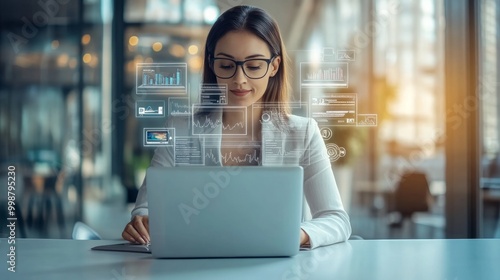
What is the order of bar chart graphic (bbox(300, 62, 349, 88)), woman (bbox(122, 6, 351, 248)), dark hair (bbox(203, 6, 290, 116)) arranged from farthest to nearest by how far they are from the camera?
bar chart graphic (bbox(300, 62, 349, 88)) → dark hair (bbox(203, 6, 290, 116)) → woman (bbox(122, 6, 351, 248))

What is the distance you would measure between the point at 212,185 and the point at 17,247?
2.23 ft

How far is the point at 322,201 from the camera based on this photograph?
1882mm

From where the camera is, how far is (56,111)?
4.25 meters

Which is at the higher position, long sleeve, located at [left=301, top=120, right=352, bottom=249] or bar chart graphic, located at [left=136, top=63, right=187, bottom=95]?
bar chart graphic, located at [left=136, top=63, right=187, bottom=95]

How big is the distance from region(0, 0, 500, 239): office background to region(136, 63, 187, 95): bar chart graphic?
63mm

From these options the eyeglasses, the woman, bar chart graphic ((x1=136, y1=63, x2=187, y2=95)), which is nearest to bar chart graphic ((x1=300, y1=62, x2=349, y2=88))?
bar chart graphic ((x1=136, y1=63, x2=187, y2=95))

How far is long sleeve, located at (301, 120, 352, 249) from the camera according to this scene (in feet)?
5.58

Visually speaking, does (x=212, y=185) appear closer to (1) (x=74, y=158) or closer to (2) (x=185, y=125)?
(2) (x=185, y=125)

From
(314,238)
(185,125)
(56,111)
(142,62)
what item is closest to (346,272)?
(314,238)

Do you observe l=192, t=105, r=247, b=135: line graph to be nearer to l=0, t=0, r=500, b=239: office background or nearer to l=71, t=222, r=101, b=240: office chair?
l=71, t=222, r=101, b=240: office chair

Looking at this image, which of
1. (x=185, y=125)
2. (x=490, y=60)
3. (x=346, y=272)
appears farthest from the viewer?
(x=490, y=60)

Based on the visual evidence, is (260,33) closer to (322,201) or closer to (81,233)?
(322,201)

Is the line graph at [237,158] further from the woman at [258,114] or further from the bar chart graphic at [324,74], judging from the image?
the bar chart graphic at [324,74]

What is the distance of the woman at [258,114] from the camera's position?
1.92 m
